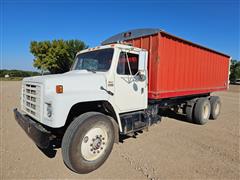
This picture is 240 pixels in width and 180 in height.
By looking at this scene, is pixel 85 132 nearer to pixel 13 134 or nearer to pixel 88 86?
pixel 88 86

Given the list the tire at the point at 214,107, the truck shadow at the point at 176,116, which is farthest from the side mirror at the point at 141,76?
the tire at the point at 214,107

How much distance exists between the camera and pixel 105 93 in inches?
139

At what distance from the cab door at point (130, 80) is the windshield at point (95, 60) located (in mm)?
265

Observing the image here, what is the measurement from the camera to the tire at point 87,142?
2.97 meters

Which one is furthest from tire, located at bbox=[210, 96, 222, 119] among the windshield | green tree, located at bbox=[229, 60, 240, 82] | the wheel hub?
green tree, located at bbox=[229, 60, 240, 82]

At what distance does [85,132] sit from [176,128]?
12.9 ft

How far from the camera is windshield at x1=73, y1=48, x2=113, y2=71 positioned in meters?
3.86

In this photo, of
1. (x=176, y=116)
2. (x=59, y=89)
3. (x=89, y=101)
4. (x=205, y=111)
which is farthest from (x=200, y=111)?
(x=59, y=89)

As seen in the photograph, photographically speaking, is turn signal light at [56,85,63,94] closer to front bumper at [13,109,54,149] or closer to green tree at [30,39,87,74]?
front bumper at [13,109,54,149]

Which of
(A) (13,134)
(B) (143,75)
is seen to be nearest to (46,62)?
(A) (13,134)

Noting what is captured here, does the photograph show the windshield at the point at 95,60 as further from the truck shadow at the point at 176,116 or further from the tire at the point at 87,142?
the truck shadow at the point at 176,116

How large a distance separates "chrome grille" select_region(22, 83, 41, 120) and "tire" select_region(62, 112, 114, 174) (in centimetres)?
76

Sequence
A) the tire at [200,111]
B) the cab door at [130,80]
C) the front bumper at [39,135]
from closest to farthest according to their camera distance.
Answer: the front bumper at [39,135] → the cab door at [130,80] → the tire at [200,111]

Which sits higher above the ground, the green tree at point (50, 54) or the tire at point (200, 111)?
the green tree at point (50, 54)
